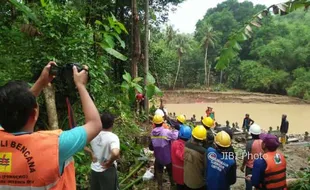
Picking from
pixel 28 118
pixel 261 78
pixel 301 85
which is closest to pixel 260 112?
pixel 301 85

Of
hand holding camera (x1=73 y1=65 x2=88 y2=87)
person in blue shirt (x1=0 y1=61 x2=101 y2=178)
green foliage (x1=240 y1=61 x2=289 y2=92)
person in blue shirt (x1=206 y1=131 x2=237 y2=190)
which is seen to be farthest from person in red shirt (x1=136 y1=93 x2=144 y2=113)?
green foliage (x1=240 y1=61 x2=289 y2=92)

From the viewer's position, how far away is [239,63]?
42.4m

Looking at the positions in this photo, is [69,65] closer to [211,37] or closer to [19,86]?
[19,86]

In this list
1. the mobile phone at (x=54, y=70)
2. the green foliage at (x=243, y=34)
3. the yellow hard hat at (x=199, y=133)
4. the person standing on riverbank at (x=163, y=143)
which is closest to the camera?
the mobile phone at (x=54, y=70)

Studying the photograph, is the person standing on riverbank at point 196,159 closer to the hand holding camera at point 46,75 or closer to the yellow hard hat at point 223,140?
the yellow hard hat at point 223,140

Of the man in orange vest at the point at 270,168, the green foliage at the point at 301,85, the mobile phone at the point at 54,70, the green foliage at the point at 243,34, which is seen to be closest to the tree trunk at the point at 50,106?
the green foliage at the point at 243,34

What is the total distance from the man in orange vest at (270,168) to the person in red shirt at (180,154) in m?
1.18

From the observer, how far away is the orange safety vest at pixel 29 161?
1391 millimetres

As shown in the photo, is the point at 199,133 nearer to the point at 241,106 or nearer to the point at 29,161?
the point at 29,161

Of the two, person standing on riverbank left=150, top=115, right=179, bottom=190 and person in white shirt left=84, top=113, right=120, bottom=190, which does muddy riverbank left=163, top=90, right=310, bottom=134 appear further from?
person in white shirt left=84, top=113, right=120, bottom=190

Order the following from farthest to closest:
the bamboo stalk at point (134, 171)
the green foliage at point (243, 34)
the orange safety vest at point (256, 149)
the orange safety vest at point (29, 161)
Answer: the bamboo stalk at point (134, 171)
the orange safety vest at point (256, 149)
the green foliage at point (243, 34)
the orange safety vest at point (29, 161)

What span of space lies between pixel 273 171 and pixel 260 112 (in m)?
24.7

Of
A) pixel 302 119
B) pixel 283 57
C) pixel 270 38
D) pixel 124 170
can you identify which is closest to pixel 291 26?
pixel 270 38

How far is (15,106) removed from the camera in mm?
1408
